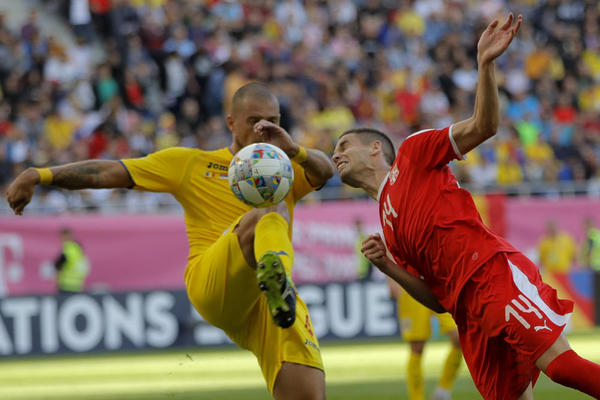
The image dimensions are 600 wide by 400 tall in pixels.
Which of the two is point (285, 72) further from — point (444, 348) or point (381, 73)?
point (444, 348)

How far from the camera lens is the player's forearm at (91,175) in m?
6.50

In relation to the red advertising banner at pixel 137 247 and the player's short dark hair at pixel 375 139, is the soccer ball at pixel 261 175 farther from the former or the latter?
the red advertising banner at pixel 137 247

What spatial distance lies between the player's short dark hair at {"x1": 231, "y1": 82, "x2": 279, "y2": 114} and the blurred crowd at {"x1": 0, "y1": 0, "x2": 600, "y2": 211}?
1016 cm

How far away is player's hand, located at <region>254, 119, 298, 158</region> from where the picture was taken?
6.44m

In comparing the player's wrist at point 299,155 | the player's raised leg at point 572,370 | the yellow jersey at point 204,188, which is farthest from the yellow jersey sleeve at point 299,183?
the player's raised leg at point 572,370

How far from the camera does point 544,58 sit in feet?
71.8

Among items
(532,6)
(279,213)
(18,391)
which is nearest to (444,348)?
(18,391)

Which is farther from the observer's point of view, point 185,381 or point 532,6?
point 532,6

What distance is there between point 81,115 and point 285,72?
4032 mm

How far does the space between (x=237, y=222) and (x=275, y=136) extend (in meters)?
0.62

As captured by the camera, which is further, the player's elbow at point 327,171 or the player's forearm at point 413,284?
the player's elbow at point 327,171

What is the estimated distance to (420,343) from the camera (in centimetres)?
961

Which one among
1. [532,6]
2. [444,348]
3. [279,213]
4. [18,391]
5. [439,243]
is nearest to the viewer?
[439,243]

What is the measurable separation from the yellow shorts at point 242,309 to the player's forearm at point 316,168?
64cm
